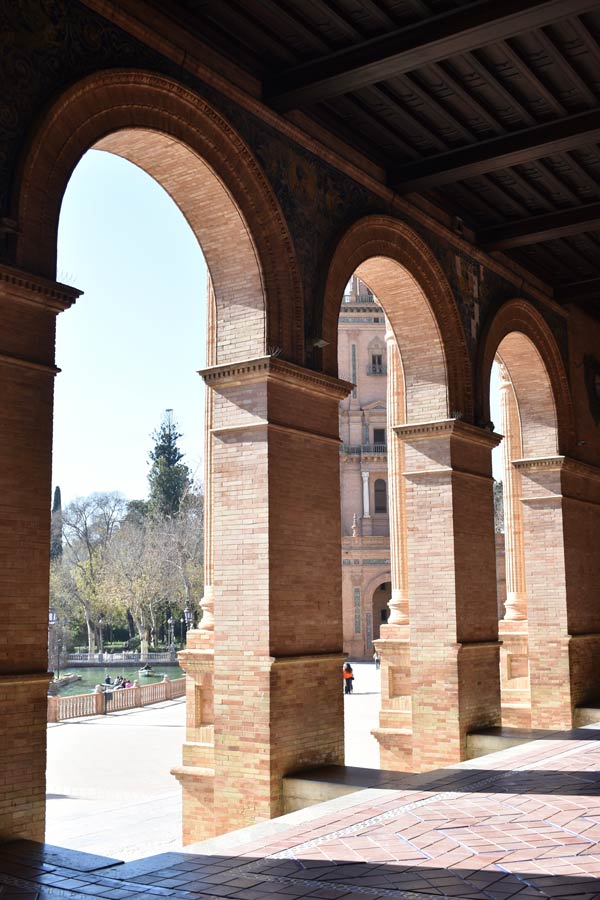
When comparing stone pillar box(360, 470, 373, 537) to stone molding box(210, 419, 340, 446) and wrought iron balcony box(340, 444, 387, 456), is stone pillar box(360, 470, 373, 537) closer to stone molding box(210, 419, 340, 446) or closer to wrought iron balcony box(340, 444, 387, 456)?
wrought iron balcony box(340, 444, 387, 456)

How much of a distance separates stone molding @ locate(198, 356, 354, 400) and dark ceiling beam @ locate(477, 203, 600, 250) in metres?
4.81

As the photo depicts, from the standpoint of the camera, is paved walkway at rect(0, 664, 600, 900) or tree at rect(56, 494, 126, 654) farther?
tree at rect(56, 494, 126, 654)

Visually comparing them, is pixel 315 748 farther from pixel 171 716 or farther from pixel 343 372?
pixel 343 372

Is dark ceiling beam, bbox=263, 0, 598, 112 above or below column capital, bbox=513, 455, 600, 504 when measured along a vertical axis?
above

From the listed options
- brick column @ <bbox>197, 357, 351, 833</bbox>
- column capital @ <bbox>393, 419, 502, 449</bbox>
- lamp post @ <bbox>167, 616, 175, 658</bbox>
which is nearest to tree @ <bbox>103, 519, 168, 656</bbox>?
lamp post @ <bbox>167, 616, 175, 658</bbox>

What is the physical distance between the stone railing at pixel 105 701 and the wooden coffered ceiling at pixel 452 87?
57.0ft

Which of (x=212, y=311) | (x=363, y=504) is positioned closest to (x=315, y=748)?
(x=212, y=311)

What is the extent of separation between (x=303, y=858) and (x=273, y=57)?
7.19m

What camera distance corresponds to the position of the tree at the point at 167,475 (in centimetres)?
6044

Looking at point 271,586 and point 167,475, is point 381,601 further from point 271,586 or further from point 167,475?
point 271,586

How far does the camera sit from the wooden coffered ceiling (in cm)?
862

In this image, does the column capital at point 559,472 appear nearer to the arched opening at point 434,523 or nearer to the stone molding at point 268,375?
the arched opening at point 434,523

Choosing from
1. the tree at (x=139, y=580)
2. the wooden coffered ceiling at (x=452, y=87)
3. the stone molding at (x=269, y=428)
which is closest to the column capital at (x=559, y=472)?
the wooden coffered ceiling at (x=452, y=87)

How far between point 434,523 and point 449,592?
36.7 inches
